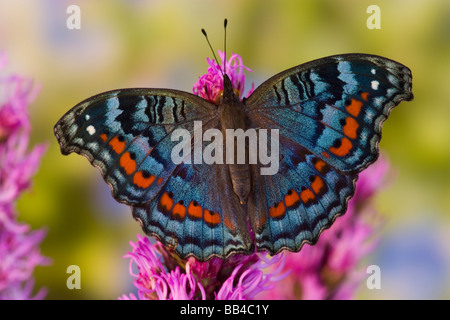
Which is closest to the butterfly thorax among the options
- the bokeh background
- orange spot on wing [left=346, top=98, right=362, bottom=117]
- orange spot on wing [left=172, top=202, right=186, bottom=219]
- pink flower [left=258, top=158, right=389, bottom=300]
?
orange spot on wing [left=172, top=202, right=186, bottom=219]

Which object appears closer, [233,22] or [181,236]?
[181,236]

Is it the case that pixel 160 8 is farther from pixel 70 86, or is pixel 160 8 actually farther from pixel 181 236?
pixel 181 236

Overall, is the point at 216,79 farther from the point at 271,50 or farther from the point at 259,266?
the point at 271,50

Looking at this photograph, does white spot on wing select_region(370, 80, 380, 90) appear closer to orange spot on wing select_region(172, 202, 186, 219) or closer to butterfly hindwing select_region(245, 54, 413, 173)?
butterfly hindwing select_region(245, 54, 413, 173)

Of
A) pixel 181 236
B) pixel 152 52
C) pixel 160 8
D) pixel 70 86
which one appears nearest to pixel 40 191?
pixel 70 86

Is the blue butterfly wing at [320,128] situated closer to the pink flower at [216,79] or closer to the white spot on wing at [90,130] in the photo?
the pink flower at [216,79]
